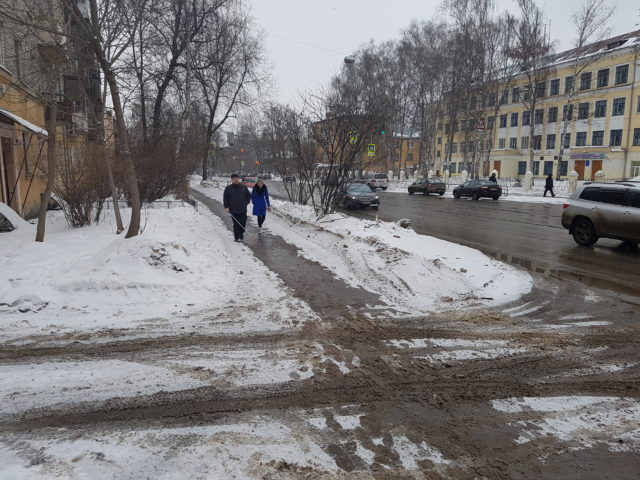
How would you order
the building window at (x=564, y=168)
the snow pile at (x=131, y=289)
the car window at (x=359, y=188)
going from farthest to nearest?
the building window at (x=564, y=168) → the car window at (x=359, y=188) → the snow pile at (x=131, y=289)

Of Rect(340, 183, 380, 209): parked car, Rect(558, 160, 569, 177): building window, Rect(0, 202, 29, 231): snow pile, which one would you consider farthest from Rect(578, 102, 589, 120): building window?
Rect(0, 202, 29, 231): snow pile

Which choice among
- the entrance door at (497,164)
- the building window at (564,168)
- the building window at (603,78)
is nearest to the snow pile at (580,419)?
the building window at (564,168)

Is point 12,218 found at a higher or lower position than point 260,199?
lower

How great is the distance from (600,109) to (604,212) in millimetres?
51165

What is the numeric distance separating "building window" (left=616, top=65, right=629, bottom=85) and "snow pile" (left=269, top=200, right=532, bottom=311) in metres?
52.0

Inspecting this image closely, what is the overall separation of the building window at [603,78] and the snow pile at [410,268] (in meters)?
53.4

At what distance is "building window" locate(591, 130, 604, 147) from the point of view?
171 ft

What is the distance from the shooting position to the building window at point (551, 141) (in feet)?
188

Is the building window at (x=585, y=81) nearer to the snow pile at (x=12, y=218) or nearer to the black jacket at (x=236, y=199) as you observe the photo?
the black jacket at (x=236, y=199)

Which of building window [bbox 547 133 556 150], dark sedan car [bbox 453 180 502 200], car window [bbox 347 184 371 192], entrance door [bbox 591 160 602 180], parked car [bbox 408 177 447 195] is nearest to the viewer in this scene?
car window [bbox 347 184 371 192]

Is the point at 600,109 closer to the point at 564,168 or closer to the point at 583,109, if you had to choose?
the point at 583,109

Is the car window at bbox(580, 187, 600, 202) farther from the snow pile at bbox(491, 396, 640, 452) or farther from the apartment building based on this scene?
the apartment building

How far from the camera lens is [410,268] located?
307 inches

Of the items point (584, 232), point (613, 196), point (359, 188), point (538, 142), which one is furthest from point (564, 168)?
point (613, 196)
